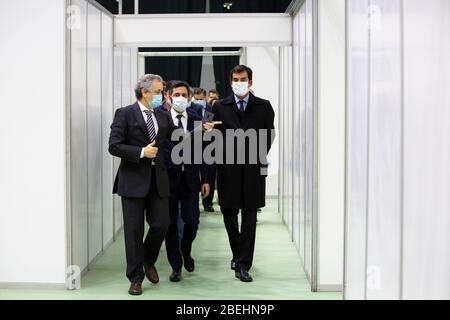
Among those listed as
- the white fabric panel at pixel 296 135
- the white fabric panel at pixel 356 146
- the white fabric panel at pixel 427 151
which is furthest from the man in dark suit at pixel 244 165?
the white fabric panel at pixel 427 151

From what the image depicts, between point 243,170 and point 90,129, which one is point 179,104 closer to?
point 243,170

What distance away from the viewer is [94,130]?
257 inches

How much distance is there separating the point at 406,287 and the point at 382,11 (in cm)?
138

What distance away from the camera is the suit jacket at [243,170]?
19.3 ft

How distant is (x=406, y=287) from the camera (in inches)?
120

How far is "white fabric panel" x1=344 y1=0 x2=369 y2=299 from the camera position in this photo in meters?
3.75

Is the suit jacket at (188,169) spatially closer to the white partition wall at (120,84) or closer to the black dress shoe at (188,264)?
the black dress shoe at (188,264)

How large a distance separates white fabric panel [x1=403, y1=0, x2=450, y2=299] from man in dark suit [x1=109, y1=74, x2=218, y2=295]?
2656mm

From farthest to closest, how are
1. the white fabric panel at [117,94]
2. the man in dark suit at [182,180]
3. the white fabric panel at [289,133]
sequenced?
the white fabric panel at [289,133], the white fabric panel at [117,94], the man in dark suit at [182,180]

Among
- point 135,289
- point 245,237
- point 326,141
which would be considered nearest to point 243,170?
point 245,237

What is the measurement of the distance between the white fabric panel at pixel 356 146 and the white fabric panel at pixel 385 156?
0.42 feet
